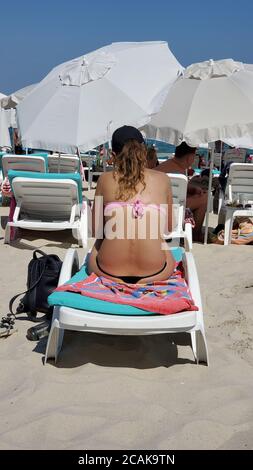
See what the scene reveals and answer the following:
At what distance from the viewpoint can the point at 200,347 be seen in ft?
9.29

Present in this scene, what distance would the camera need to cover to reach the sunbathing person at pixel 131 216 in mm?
2961

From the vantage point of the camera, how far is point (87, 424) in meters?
2.29

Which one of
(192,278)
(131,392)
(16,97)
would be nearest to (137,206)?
(192,278)

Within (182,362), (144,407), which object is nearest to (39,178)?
(182,362)

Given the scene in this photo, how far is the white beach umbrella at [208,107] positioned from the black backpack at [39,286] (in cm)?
236

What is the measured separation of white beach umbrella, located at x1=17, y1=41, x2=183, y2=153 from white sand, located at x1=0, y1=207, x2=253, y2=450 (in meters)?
3.45

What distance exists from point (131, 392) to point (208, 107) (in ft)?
12.3

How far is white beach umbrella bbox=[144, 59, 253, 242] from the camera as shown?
5395 millimetres

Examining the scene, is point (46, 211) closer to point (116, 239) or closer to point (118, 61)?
point (118, 61)

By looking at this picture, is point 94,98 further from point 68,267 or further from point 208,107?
point 68,267

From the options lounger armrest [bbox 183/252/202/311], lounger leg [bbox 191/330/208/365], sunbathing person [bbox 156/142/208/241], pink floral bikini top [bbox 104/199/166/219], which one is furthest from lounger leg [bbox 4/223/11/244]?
lounger leg [bbox 191/330/208/365]

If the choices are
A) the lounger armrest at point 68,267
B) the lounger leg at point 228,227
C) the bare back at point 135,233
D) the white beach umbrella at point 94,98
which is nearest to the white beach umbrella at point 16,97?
the white beach umbrella at point 94,98

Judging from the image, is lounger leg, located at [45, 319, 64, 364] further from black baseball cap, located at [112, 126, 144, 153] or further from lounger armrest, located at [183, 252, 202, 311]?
black baseball cap, located at [112, 126, 144, 153]

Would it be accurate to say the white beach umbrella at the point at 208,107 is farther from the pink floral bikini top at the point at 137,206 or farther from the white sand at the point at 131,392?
the pink floral bikini top at the point at 137,206
